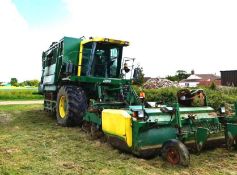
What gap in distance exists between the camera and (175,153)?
5.36 meters

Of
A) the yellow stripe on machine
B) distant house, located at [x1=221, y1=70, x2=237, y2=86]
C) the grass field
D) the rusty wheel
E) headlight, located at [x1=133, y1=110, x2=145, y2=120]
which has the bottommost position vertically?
the grass field

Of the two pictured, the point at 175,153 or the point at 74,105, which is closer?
the point at 175,153

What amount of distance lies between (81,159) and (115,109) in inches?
50.1

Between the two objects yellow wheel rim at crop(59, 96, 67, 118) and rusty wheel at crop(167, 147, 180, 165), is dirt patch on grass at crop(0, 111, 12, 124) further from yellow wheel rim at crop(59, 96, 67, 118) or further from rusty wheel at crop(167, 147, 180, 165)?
rusty wheel at crop(167, 147, 180, 165)

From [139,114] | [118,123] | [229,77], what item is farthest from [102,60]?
[229,77]

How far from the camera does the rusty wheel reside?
5305mm

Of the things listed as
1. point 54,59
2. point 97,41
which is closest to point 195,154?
point 97,41

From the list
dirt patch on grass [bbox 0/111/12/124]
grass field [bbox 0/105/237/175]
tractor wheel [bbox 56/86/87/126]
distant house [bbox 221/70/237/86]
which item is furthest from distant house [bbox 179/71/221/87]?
grass field [bbox 0/105/237/175]

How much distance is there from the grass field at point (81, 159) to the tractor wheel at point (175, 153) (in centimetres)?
10

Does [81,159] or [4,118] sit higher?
[4,118]

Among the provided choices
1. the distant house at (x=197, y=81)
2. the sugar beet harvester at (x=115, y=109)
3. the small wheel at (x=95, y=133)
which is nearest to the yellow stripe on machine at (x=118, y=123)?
the sugar beet harvester at (x=115, y=109)

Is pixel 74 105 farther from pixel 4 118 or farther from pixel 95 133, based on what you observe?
pixel 4 118

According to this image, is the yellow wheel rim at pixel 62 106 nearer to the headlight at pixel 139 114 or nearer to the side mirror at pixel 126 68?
the side mirror at pixel 126 68

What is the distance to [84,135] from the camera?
26.7 ft
